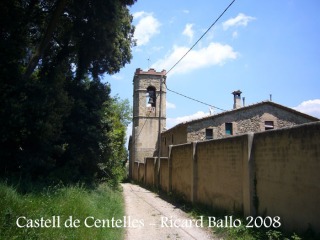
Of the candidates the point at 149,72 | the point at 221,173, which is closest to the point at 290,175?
the point at 221,173

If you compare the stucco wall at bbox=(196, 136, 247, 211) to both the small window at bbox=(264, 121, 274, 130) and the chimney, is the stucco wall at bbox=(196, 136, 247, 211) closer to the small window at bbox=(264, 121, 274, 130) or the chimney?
the small window at bbox=(264, 121, 274, 130)

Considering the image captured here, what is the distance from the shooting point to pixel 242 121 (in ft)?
75.2

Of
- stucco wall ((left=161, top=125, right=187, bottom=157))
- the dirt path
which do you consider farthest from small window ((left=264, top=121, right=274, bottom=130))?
the dirt path

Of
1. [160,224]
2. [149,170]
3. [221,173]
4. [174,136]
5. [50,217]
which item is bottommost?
[160,224]

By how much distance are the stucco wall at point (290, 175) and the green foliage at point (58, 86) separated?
6.70m

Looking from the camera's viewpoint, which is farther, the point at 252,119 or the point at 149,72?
the point at 149,72

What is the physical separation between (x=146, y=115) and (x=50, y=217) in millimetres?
25072

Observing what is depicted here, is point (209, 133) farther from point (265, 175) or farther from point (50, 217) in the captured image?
point (50, 217)

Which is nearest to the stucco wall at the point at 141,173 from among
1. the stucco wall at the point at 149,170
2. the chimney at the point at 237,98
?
the stucco wall at the point at 149,170

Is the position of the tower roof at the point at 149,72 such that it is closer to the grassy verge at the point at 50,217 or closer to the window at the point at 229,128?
the window at the point at 229,128

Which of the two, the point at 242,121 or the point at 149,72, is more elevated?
the point at 149,72

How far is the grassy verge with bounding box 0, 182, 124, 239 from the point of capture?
16.7 ft

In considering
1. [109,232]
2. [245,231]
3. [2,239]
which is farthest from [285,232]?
[2,239]

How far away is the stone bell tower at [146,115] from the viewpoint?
100ft
